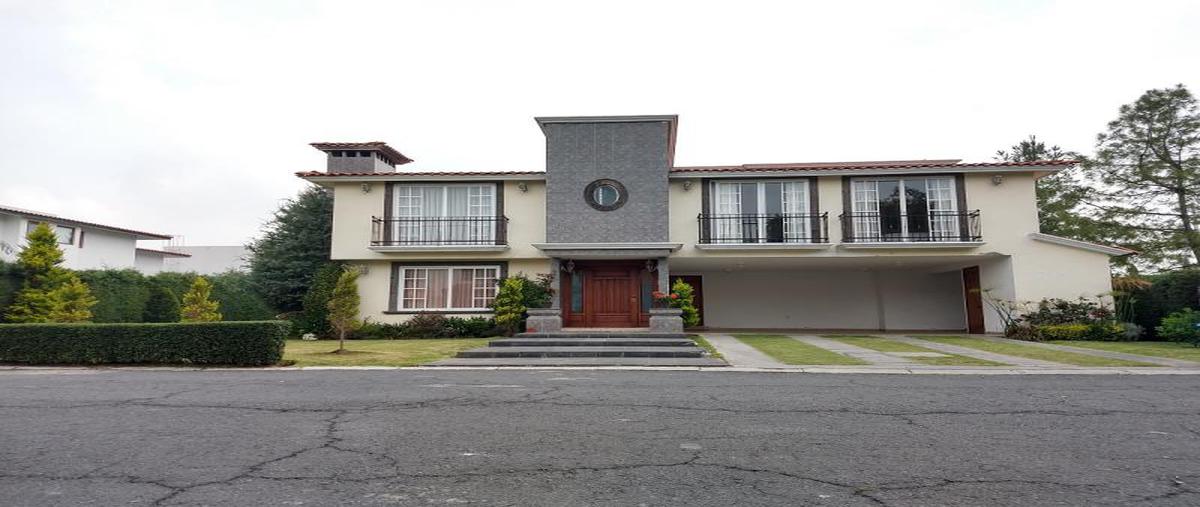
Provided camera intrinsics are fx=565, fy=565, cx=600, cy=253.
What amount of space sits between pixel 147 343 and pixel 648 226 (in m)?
11.5

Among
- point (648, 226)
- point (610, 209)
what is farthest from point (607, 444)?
point (610, 209)

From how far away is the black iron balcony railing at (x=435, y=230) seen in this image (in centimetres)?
1722

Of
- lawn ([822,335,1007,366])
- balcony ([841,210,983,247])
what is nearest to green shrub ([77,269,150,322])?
lawn ([822,335,1007,366])

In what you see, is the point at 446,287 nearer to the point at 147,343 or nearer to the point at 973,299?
the point at 147,343

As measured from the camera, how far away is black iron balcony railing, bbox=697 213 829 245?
55.0ft

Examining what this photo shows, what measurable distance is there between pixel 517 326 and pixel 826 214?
9.60 meters

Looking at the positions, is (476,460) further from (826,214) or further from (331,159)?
(331,159)

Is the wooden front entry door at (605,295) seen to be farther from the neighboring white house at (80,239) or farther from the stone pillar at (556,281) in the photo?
the neighboring white house at (80,239)

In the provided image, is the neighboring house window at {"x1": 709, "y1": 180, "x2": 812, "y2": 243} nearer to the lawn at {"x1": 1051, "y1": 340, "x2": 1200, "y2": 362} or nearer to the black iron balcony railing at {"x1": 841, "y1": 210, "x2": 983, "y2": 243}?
the black iron balcony railing at {"x1": 841, "y1": 210, "x2": 983, "y2": 243}

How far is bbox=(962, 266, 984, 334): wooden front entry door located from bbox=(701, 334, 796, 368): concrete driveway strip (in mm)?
9223

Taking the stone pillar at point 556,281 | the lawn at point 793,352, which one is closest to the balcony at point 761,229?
the lawn at point 793,352

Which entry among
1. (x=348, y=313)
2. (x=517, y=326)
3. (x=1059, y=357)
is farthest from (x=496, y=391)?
(x=1059, y=357)

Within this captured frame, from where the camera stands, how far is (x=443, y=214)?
17.5m

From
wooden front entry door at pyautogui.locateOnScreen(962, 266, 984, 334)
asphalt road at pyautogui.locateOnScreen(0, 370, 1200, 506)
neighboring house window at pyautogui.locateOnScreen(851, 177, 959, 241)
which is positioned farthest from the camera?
wooden front entry door at pyautogui.locateOnScreen(962, 266, 984, 334)
